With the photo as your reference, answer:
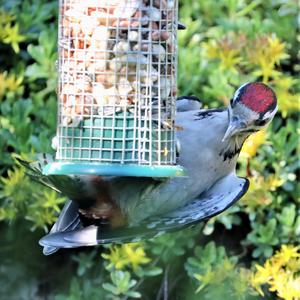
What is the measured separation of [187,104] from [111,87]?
0.79 m

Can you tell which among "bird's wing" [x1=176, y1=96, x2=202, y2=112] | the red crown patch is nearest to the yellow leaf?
"bird's wing" [x1=176, y1=96, x2=202, y2=112]

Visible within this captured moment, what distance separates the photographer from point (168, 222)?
3283mm

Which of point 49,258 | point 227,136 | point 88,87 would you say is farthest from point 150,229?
point 49,258

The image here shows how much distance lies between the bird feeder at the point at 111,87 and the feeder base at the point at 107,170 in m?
0.05

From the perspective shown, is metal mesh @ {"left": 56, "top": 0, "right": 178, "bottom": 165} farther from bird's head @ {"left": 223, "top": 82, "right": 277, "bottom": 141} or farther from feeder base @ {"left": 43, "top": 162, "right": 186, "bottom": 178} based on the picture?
bird's head @ {"left": 223, "top": 82, "right": 277, "bottom": 141}

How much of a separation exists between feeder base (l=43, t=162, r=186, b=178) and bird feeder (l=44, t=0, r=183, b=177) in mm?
48

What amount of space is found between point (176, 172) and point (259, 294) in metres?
1.31

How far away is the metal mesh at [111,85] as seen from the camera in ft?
9.21

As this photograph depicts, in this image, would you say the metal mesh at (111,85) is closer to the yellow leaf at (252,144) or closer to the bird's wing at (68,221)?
the bird's wing at (68,221)

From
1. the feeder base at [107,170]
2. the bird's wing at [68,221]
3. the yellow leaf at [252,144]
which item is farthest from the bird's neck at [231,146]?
the feeder base at [107,170]

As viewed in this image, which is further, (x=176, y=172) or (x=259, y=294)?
(x=259, y=294)

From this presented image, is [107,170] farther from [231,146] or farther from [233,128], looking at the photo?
[231,146]

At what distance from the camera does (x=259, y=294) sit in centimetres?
391

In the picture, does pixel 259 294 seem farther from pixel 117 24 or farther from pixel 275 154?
pixel 117 24
